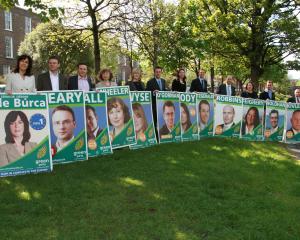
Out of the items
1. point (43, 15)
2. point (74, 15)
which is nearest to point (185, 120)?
point (43, 15)

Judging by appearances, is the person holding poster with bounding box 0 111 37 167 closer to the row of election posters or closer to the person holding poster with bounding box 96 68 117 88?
the row of election posters

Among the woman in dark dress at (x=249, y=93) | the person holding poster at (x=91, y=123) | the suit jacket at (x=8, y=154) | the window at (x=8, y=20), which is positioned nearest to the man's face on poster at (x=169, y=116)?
the person holding poster at (x=91, y=123)

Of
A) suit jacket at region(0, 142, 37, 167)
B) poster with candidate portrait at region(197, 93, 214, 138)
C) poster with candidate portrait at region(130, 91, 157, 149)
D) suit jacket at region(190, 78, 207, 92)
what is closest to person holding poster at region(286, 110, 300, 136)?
poster with candidate portrait at region(197, 93, 214, 138)

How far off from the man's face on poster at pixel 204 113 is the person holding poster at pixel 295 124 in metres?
3.28

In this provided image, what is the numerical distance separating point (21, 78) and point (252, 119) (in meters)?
7.75

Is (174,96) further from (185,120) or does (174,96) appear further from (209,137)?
(209,137)

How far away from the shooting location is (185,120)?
37.3ft

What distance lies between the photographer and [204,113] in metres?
12.1

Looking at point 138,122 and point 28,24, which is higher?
point 28,24

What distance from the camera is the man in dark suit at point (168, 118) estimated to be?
35.4 ft

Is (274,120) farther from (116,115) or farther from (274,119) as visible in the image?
(116,115)

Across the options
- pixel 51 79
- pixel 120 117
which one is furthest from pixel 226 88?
pixel 51 79

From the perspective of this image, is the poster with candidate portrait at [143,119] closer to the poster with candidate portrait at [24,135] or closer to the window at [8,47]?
the poster with candidate portrait at [24,135]

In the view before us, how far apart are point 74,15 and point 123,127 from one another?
902cm
